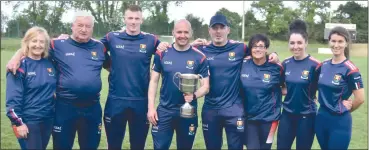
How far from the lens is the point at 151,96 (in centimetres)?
474

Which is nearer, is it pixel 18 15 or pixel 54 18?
pixel 54 18

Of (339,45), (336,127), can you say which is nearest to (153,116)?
(336,127)

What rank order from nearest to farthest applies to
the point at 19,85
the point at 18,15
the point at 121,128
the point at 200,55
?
the point at 19,85
the point at 200,55
the point at 121,128
the point at 18,15

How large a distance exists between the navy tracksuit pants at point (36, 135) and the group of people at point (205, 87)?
2cm

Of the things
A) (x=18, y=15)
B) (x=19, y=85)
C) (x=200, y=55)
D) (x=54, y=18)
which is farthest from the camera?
(x=18, y=15)

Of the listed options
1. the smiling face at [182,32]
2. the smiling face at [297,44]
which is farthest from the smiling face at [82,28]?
the smiling face at [297,44]

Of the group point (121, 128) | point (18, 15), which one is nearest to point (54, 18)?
point (18, 15)

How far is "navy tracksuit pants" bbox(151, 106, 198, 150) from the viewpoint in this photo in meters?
4.71

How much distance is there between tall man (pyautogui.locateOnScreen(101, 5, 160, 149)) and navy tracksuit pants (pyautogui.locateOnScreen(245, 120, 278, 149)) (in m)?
1.27

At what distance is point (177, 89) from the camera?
15.4 feet

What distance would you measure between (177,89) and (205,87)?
323 millimetres

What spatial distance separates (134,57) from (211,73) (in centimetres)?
94

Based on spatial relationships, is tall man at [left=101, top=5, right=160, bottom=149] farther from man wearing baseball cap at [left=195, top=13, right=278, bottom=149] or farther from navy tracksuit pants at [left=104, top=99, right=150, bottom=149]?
man wearing baseball cap at [left=195, top=13, right=278, bottom=149]

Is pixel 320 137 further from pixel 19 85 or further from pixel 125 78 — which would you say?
pixel 19 85
